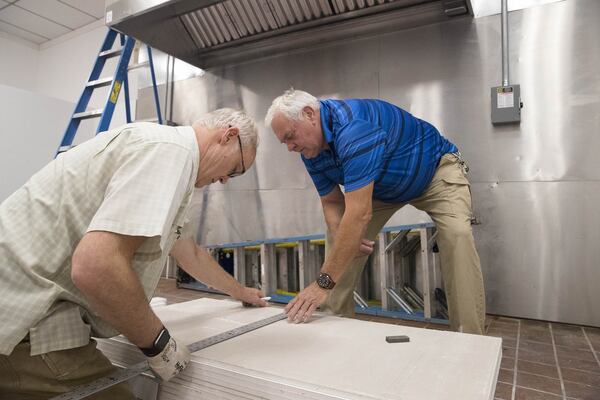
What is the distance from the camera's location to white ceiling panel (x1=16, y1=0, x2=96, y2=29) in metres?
4.49

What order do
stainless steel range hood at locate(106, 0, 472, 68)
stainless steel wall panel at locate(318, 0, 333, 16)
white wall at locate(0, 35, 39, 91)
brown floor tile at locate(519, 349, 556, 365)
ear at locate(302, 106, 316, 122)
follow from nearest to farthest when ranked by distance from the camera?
1. ear at locate(302, 106, 316, 122)
2. brown floor tile at locate(519, 349, 556, 365)
3. stainless steel range hood at locate(106, 0, 472, 68)
4. stainless steel wall panel at locate(318, 0, 333, 16)
5. white wall at locate(0, 35, 39, 91)

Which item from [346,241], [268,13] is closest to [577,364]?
[346,241]

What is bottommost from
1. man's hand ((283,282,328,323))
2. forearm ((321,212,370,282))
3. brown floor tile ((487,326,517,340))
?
brown floor tile ((487,326,517,340))

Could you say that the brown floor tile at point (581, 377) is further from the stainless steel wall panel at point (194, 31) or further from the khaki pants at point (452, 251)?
the stainless steel wall panel at point (194, 31)

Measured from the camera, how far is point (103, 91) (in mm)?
4922

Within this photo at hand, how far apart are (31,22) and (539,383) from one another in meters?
6.41

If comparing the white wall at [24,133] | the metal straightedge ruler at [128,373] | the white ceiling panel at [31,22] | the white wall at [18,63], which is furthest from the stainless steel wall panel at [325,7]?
the white wall at [18,63]

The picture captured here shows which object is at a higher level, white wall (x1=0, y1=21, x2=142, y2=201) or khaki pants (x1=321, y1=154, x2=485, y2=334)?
white wall (x1=0, y1=21, x2=142, y2=201)

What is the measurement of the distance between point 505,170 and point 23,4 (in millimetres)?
5524

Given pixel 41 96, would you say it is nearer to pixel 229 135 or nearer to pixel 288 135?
pixel 288 135

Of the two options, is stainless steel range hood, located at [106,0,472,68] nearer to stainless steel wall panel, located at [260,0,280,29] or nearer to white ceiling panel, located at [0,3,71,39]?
stainless steel wall panel, located at [260,0,280,29]

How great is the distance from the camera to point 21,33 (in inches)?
208

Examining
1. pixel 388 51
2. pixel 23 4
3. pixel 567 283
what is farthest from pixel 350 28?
pixel 23 4

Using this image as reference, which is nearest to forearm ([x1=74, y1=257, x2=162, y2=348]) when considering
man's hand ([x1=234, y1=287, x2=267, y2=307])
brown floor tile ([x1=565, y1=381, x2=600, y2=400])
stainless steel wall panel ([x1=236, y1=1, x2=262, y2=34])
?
man's hand ([x1=234, y1=287, x2=267, y2=307])
